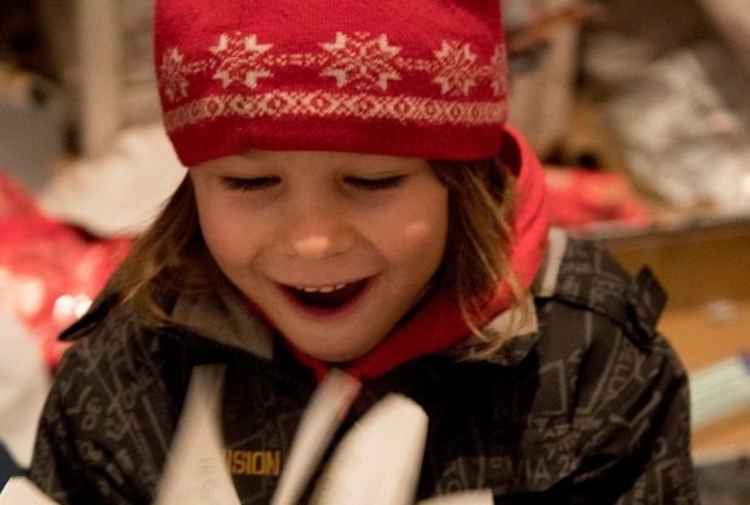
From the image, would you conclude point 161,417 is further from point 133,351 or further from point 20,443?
point 20,443

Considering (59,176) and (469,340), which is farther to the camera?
(59,176)

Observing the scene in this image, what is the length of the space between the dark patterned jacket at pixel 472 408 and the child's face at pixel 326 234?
7 centimetres

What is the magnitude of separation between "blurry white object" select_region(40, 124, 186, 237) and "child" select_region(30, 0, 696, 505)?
26.3 inches

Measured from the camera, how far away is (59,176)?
1.76 metres

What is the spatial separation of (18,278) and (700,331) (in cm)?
89

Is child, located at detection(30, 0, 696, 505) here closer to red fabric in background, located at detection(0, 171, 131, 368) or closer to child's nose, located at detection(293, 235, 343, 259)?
child's nose, located at detection(293, 235, 343, 259)

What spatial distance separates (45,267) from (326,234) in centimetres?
82

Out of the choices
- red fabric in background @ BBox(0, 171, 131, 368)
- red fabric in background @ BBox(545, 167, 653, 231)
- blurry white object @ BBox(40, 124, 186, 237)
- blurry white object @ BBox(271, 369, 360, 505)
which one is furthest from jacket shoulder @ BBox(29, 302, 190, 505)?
red fabric in background @ BBox(545, 167, 653, 231)

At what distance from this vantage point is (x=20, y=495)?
828 millimetres

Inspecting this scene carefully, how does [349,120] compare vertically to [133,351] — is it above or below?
above

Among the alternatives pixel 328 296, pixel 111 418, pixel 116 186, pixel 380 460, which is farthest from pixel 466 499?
pixel 116 186

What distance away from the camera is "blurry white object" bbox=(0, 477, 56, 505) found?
824 mm

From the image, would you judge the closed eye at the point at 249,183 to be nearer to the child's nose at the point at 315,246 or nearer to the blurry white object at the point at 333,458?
the child's nose at the point at 315,246

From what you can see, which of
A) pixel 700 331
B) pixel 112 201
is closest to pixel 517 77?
pixel 700 331
